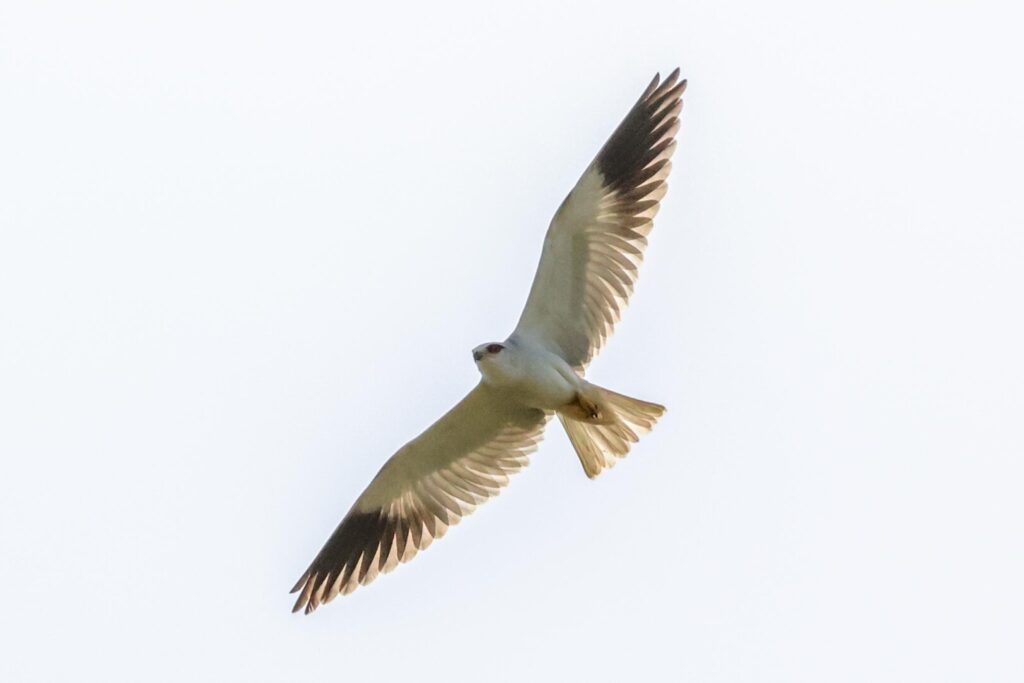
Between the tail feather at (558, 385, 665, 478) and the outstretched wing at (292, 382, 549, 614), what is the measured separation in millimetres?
410

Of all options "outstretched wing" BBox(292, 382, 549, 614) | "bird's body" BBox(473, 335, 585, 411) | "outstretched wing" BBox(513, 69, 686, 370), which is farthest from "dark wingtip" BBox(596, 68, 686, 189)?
"outstretched wing" BBox(292, 382, 549, 614)

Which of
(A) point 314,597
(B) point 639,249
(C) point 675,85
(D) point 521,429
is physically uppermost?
(C) point 675,85

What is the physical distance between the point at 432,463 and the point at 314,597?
3.90 feet

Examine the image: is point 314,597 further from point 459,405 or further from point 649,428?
point 649,428

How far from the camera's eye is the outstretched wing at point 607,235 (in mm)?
12227

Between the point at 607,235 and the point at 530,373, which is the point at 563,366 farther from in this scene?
the point at 607,235

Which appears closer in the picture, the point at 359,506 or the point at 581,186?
the point at 581,186

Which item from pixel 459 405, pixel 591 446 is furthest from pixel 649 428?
pixel 459 405

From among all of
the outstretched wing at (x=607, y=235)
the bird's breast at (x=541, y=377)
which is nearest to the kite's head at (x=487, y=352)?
the bird's breast at (x=541, y=377)

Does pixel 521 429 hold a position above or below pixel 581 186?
below

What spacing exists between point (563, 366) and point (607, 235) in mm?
901

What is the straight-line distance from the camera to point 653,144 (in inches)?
486

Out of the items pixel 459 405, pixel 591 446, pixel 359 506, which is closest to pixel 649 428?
pixel 591 446

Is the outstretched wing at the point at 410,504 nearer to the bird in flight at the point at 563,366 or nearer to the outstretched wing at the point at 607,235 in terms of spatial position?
the bird in flight at the point at 563,366
